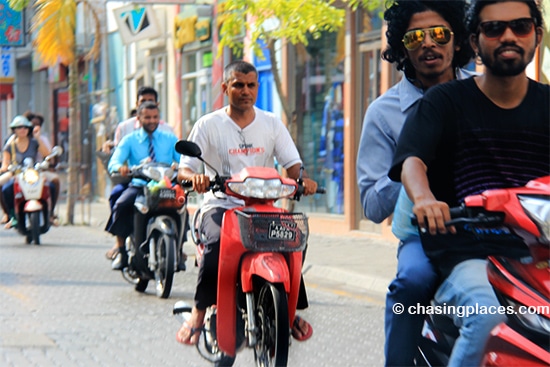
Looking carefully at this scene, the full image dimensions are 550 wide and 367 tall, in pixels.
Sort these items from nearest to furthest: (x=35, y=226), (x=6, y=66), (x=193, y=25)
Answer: (x=35, y=226)
(x=193, y=25)
(x=6, y=66)

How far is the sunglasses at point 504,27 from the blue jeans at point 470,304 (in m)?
0.72

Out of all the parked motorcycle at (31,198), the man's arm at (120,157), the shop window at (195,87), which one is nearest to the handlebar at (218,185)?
the man's arm at (120,157)

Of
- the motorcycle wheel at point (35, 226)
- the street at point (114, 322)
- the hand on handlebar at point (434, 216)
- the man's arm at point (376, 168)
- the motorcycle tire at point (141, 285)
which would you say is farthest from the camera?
the motorcycle wheel at point (35, 226)

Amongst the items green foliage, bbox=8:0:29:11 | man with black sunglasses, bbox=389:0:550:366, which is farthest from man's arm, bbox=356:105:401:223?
green foliage, bbox=8:0:29:11

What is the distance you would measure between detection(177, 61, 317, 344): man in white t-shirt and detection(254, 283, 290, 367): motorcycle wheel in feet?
1.52

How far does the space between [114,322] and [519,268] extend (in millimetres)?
5358

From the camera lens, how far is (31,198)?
16.0 metres

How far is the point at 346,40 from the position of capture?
56.5 ft

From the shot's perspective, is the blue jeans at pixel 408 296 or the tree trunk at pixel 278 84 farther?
the tree trunk at pixel 278 84

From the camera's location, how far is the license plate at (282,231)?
5902 mm

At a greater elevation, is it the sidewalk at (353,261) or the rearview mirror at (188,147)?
the rearview mirror at (188,147)

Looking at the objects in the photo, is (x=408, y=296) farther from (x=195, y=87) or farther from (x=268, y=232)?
(x=195, y=87)

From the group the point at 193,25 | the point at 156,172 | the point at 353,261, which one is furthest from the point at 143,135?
the point at 193,25

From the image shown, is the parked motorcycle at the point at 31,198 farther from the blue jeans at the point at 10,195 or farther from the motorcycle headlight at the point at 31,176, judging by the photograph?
the blue jeans at the point at 10,195
